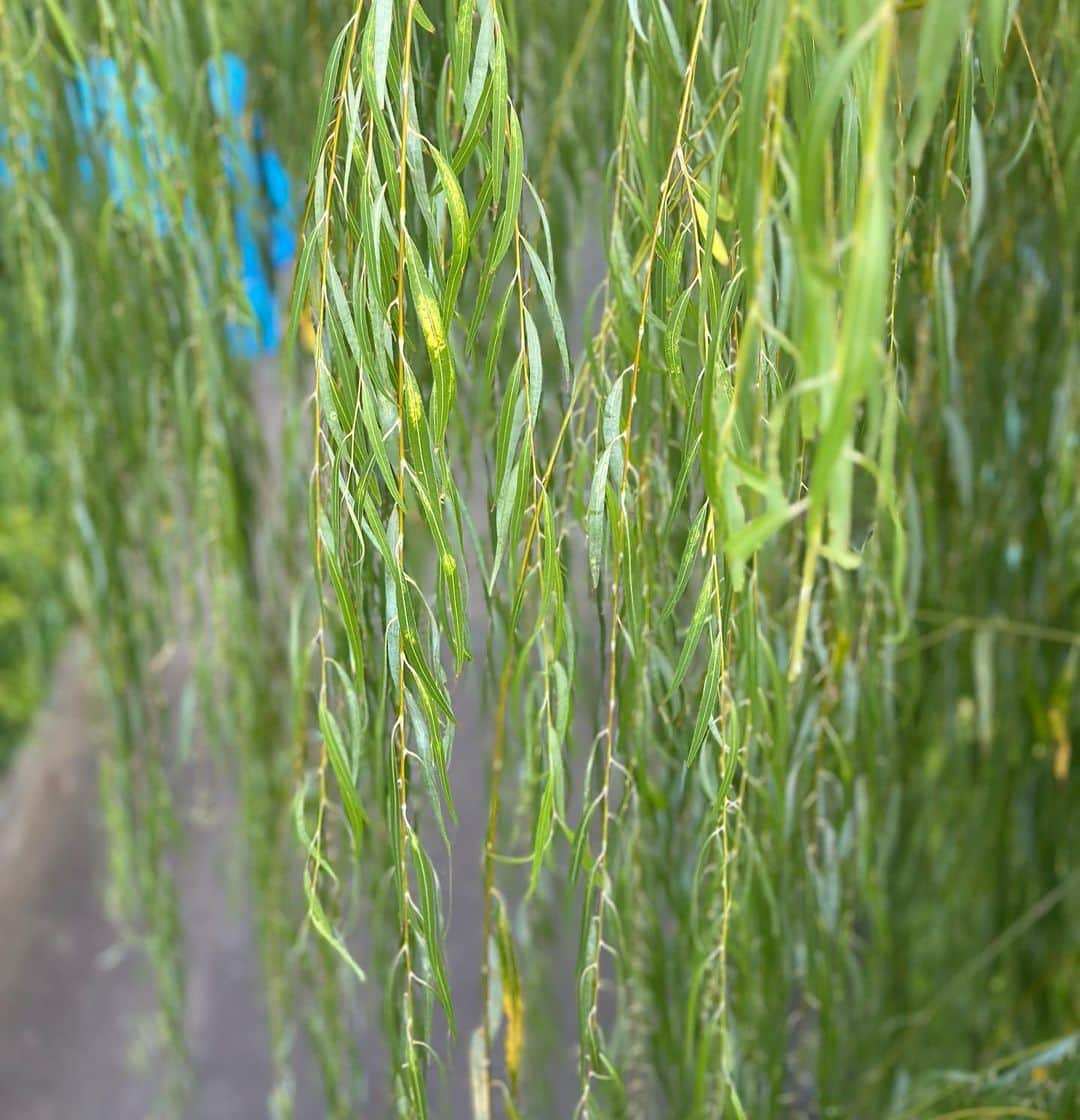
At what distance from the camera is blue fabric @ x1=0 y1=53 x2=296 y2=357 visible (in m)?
0.73

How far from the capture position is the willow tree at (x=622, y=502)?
1.45 feet

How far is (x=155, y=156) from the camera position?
2.40ft

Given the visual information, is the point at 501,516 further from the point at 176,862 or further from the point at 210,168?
the point at 176,862

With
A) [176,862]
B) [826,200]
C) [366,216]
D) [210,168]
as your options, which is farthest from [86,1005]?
Result: [826,200]

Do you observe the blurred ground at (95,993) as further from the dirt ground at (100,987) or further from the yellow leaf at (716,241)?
the yellow leaf at (716,241)

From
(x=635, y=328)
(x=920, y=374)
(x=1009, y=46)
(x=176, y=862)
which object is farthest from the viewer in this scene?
(x=176, y=862)

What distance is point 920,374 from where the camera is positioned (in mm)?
814

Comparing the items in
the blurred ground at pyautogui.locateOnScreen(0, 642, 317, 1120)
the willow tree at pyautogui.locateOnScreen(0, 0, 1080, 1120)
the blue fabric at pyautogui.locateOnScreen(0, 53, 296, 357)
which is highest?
the blue fabric at pyautogui.locateOnScreen(0, 53, 296, 357)

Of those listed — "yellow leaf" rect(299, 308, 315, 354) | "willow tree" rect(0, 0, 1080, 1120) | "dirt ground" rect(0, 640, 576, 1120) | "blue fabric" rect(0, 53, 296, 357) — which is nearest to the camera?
"willow tree" rect(0, 0, 1080, 1120)

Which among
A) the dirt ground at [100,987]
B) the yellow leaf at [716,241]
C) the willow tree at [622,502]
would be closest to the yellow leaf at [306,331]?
the willow tree at [622,502]

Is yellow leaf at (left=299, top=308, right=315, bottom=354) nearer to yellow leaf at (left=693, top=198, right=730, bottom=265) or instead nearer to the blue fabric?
the blue fabric

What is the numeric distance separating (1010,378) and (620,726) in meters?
0.46

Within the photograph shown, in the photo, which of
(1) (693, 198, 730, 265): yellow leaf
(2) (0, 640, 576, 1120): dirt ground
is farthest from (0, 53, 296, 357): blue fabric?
(2) (0, 640, 576, 1120): dirt ground

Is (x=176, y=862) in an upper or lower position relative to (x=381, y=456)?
lower
